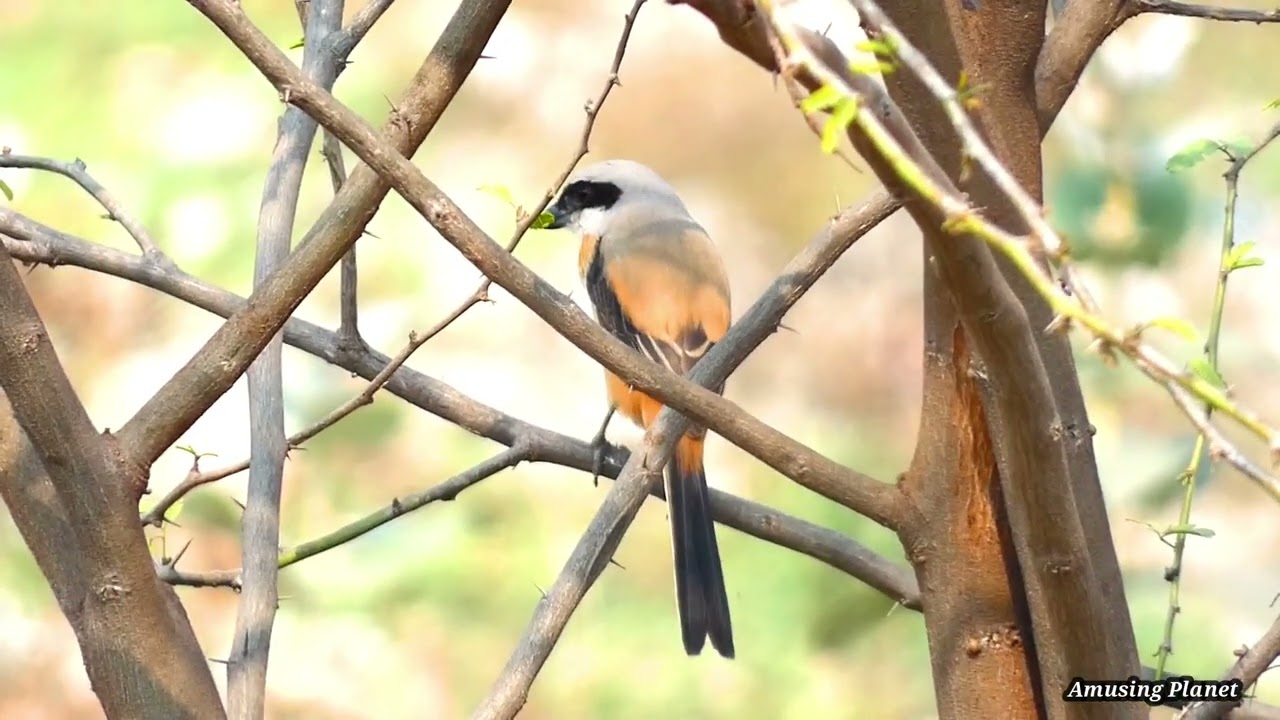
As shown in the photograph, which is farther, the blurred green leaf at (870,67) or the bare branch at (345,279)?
the bare branch at (345,279)

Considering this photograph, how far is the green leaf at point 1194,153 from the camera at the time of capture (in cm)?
169

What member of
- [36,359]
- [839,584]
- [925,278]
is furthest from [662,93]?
[36,359]

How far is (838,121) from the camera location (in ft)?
2.78

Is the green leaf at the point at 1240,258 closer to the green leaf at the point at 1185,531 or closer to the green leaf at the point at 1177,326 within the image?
the green leaf at the point at 1185,531

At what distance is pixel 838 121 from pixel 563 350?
4340 mm

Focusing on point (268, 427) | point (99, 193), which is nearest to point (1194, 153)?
point (268, 427)

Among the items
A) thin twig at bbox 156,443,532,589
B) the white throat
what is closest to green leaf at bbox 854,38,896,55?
thin twig at bbox 156,443,532,589

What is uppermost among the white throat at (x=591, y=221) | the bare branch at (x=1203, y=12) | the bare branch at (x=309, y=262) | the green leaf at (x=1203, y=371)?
the white throat at (x=591, y=221)

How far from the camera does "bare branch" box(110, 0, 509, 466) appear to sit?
1.38 meters

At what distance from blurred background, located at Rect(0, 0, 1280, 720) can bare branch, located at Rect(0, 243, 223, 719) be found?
2.68 metres

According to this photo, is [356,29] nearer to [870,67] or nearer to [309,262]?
[309,262]

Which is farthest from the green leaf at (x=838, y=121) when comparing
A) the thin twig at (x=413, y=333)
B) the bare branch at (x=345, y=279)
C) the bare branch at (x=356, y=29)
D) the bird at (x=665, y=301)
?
the bird at (x=665, y=301)

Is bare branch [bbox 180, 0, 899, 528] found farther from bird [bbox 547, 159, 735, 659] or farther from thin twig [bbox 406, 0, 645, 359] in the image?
bird [bbox 547, 159, 735, 659]

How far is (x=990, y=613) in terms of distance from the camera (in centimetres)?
169
